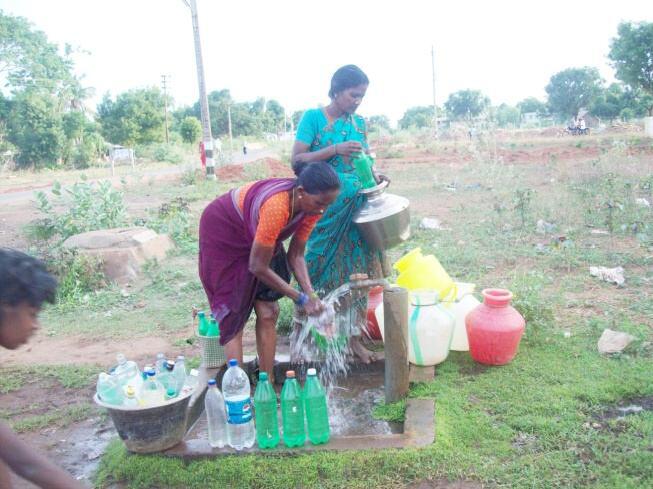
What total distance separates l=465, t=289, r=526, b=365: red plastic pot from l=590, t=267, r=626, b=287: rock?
75.3 inches

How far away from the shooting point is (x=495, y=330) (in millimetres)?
3225

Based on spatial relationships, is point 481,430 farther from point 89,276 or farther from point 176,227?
point 176,227

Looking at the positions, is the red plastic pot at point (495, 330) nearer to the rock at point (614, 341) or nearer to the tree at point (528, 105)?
the rock at point (614, 341)

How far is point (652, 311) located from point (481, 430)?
2.16 m

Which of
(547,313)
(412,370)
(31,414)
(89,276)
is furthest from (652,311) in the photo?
(89,276)

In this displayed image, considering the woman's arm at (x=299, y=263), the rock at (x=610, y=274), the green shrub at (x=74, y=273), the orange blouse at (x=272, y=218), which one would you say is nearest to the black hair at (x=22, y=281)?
the orange blouse at (x=272, y=218)

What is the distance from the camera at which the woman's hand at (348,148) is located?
3.18 m

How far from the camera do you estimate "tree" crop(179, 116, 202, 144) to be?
36688 mm

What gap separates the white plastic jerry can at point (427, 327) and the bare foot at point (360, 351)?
0.30 meters

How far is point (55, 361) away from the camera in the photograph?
13.9 feet

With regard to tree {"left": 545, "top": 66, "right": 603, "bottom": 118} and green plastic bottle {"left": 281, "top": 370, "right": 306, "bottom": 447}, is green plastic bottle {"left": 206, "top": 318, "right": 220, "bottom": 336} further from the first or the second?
tree {"left": 545, "top": 66, "right": 603, "bottom": 118}

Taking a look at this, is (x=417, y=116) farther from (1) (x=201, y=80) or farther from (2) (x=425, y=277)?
(2) (x=425, y=277)

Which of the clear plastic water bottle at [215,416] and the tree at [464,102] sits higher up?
the tree at [464,102]

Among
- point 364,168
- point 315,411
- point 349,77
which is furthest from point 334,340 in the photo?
point 349,77
